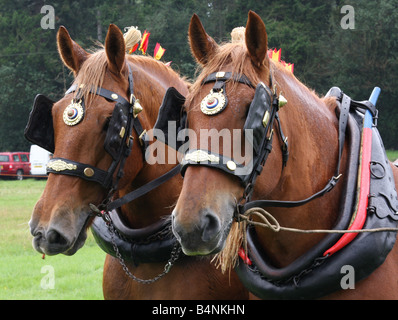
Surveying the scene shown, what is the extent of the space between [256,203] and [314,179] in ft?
1.33

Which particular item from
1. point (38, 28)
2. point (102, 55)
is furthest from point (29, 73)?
point (102, 55)

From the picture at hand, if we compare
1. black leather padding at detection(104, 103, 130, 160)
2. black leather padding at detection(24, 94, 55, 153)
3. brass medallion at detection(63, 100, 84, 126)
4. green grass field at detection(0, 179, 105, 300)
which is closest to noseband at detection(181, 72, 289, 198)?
black leather padding at detection(104, 103, 130, 160)

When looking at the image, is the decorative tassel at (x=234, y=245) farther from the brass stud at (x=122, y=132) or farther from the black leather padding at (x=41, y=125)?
the black leather padding at (x=41, y=125)

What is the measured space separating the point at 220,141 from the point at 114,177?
1.04 metres

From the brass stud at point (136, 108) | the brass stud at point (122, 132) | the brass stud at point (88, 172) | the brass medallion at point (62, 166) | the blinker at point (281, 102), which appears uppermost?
the blinker at point (281, 102)

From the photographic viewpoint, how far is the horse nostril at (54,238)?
2.98 m

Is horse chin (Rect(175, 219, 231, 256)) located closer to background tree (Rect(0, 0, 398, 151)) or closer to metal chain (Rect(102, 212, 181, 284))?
metal chain (Rect(102, 212, 181, 284))

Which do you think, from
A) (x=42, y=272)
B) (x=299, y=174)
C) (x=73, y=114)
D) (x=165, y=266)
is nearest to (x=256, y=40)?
(x=299, y=174)

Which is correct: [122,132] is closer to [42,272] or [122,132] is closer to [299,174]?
[299,174]

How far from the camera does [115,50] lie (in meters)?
3.45

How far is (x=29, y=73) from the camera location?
3503cm

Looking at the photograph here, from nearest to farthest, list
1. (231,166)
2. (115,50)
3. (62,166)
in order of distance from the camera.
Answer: (231,166) → (62,166) → (115,50)

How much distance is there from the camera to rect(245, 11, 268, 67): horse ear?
2568mm

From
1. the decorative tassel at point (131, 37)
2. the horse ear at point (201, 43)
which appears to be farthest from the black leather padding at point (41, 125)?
the horse ear at point (201, 43)
